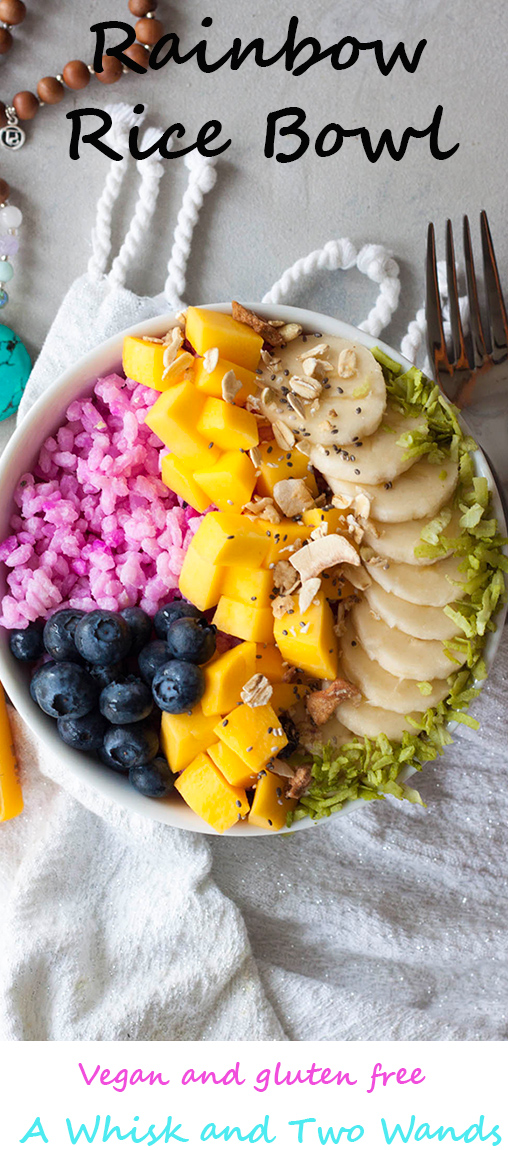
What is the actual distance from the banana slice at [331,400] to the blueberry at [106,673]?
440 millimetres

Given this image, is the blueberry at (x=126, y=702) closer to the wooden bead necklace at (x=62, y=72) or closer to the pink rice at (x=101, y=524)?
the pink rice at (x=101, y=524)

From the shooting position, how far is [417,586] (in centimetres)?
137

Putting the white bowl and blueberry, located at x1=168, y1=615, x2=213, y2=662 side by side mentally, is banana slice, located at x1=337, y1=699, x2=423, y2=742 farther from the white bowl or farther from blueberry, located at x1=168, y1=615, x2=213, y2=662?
blueberry, located at x1=168, y1=615, x2=213, y2=662

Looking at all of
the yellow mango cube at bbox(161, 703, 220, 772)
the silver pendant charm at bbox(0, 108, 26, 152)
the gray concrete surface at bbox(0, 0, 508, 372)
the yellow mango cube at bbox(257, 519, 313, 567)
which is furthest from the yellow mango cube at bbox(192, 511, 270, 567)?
the silver pendant charm at bbox(0, 108, 26, 152)

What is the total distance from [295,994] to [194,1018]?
19cm

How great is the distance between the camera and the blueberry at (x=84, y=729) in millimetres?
1394

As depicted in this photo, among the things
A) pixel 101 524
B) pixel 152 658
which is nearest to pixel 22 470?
pixel 101 524

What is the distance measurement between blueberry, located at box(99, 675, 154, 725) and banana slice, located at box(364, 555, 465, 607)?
39 centimetres

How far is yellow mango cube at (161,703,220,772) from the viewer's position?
4.53ft

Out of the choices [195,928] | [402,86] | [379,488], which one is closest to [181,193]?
[402,86]

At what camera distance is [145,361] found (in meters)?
1.38

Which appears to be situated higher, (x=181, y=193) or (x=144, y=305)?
(x=181, y=193)

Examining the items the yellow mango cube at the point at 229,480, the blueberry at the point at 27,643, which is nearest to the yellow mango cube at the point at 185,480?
the yellow mango cube at the point at 229,480
